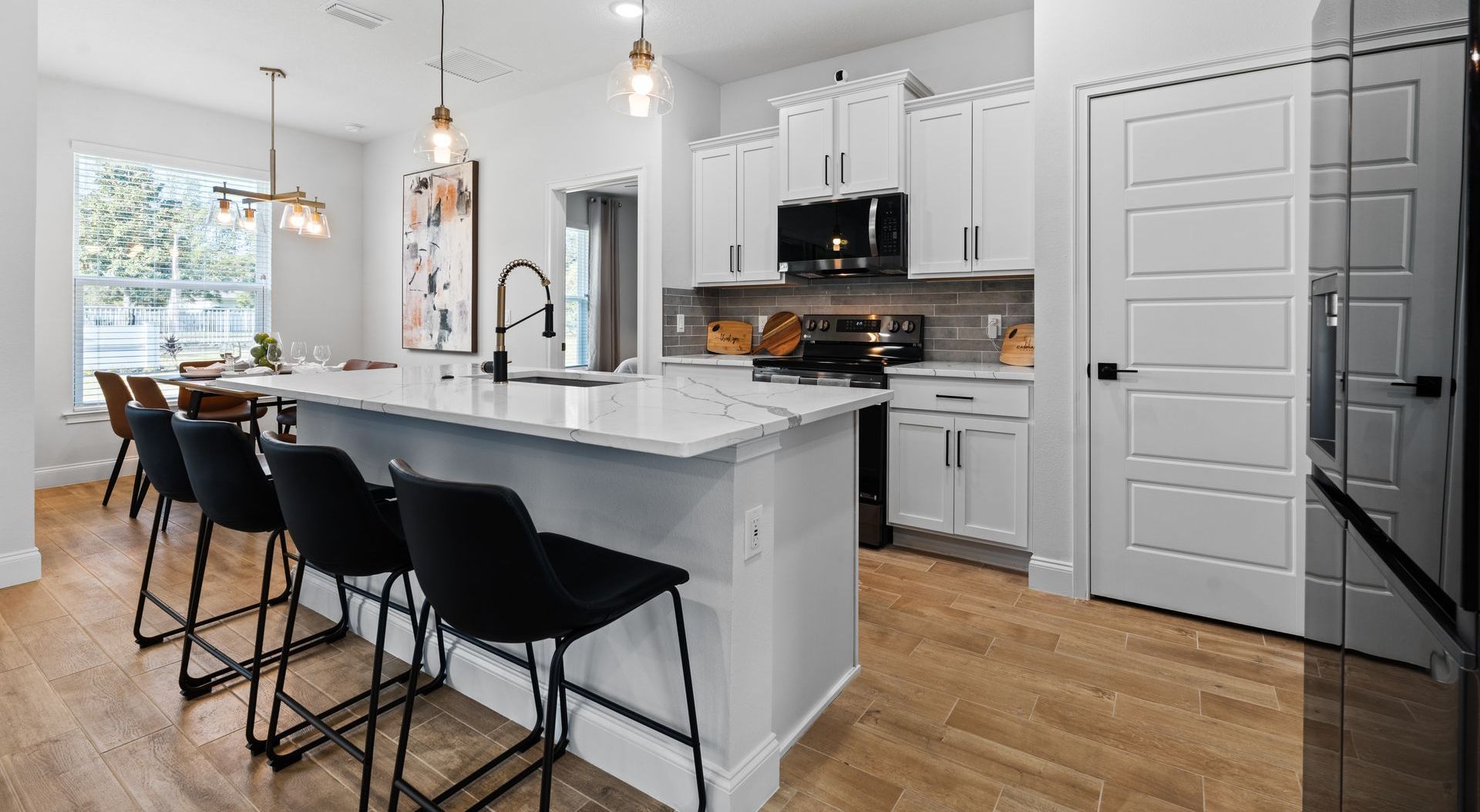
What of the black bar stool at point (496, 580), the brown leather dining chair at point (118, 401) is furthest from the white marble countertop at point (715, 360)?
the brown leather dining chair at point (118, 401)

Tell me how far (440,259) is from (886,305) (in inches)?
145

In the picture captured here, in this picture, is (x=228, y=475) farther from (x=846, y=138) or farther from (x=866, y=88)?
(x=866, y=88)

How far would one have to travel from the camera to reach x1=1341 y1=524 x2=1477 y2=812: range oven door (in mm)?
723

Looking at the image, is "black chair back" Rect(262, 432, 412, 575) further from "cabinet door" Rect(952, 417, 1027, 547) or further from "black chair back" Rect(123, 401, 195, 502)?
"cabinet door" Rect(952, 417, 1027, 547)

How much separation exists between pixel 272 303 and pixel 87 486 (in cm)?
187

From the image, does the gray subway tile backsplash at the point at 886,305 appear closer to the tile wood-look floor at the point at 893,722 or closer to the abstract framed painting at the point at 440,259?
the tile wood-look floor at the point at 893,722

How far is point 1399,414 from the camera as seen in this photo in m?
0.85

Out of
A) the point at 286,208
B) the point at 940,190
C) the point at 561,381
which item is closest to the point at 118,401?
the point at 286,208

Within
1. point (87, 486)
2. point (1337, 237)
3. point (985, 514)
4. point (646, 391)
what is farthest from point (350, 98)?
point (1337, 237)

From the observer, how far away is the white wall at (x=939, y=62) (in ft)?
13.0

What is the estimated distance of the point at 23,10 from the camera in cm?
305

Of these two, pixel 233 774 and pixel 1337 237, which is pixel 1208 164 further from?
pixel 233 774

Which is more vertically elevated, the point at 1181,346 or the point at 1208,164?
the point at 1208,164

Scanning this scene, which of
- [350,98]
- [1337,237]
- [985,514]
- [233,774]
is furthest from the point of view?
[350,98]
